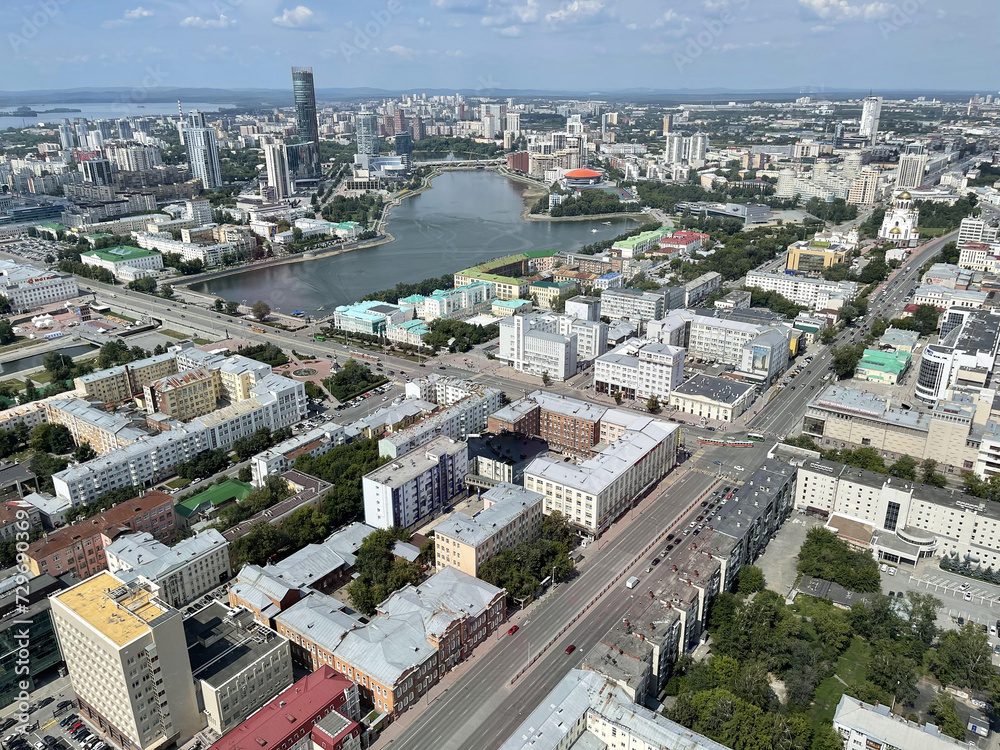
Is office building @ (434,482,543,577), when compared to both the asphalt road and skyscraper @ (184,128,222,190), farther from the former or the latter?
skyscraper @ (184,128,222,190)

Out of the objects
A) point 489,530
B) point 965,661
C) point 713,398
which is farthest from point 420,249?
point 965,661

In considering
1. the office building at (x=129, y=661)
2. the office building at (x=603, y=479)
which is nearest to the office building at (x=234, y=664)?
the office building at (x=129, y=661)

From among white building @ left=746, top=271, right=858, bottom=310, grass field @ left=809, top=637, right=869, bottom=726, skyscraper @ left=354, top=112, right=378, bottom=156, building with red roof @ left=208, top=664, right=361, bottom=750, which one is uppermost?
skyscraper @ left=354, top=112, right=378, bottom=156

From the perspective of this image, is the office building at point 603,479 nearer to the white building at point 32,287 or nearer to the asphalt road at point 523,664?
the asphalt road at point 523,664

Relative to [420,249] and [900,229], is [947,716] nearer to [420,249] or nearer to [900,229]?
[900,229]

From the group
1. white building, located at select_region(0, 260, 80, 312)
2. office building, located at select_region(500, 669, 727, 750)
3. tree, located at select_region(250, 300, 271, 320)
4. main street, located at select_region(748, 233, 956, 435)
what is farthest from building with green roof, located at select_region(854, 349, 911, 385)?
white building, located at select_region(0, 260, 80, 312)

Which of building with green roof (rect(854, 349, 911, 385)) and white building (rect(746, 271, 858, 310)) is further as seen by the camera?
white building (rect(746, 271, 858, 310))
